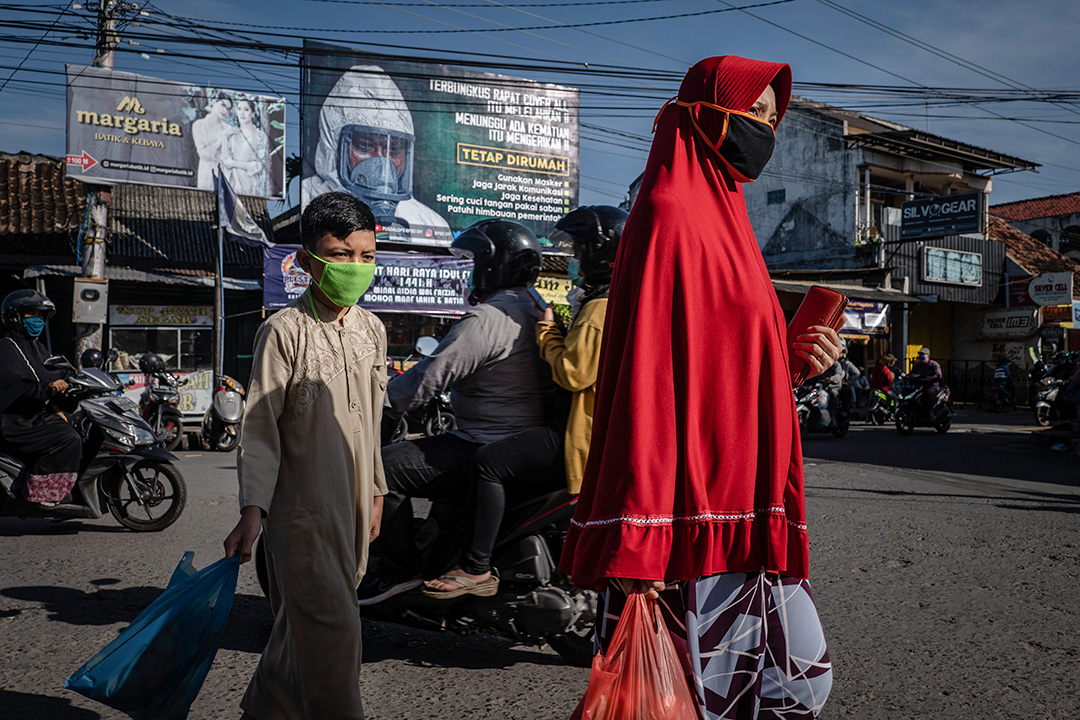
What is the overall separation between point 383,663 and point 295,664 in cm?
122

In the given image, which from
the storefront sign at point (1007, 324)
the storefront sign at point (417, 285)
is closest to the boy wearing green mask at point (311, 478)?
the storefront sign at point (417, 285)

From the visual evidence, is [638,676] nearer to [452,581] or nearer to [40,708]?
[452,581]

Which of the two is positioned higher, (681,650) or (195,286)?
(195,286)

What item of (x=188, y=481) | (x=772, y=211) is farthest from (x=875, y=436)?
(x=772, y=211)

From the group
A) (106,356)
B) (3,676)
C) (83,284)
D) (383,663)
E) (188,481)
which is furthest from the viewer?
(106,356)

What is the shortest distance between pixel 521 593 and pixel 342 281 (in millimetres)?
1478

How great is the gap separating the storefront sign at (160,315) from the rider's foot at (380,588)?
12.3m

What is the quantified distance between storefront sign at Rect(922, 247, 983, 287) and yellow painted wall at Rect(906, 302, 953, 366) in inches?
48.9

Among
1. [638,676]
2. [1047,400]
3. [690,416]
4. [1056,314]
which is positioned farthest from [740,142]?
[1056,314]

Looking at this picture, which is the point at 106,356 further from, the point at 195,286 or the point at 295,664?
the point at 295,664

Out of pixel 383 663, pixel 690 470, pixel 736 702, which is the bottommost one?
pixel 383 663

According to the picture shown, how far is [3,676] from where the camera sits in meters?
3.10

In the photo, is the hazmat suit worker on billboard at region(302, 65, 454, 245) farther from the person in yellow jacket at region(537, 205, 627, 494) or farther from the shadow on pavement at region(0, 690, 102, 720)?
the shadow on pavement at region(0, 690, 102, 720)

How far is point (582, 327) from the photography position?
3.03m
